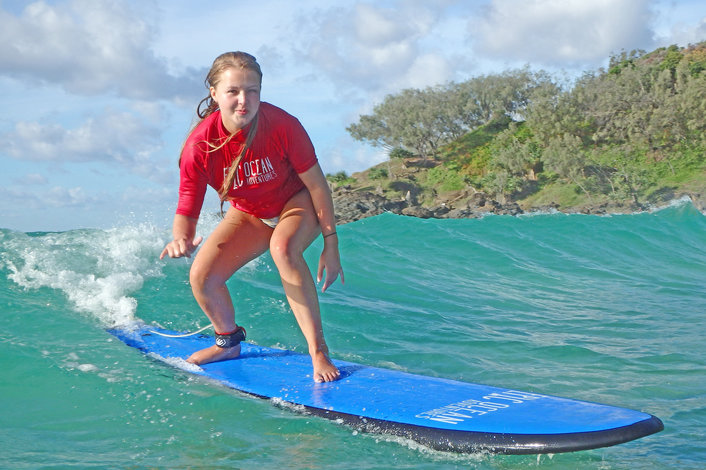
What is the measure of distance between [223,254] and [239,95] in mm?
959

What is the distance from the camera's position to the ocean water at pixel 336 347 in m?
2.73

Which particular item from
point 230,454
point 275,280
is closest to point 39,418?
point 230,454

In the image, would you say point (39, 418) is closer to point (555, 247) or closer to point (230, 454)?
point (230, 454)

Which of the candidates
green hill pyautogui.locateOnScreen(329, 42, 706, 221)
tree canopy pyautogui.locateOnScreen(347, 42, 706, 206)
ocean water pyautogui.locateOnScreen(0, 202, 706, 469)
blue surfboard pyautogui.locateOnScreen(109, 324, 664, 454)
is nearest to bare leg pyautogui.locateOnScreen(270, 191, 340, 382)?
blue surfboard pyautogui.locateOnScreen(109, 324, 664, 454)

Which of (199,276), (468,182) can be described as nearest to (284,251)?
(199,276)

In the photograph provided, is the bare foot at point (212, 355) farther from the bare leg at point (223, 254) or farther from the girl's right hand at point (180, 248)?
the girl's right hand at point (180, 248)

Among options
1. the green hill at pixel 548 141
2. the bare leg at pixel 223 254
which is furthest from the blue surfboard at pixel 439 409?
the green hill at pixel 548 141

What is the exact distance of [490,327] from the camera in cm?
583

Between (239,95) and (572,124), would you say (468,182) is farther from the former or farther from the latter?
(239,95)

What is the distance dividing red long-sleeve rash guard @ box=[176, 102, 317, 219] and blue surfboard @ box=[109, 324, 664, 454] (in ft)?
3.32

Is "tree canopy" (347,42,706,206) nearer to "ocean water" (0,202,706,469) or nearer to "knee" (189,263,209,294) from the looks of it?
"ocean water" (0,202,706,469)

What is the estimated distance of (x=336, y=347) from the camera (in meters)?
4.89

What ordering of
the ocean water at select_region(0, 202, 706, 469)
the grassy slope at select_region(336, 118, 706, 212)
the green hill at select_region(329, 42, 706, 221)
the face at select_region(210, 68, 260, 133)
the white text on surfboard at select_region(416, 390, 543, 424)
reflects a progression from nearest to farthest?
the ocean water at select_region(0, 202, 706, 469), the white text on surfboard at select_region(416, 390, 543, 424), the face at select_region(210, 68, 260, 133), the grassy slope at select_region(336, 118, 706, 212), the green hill at select_region(329, 42, 706, 221)

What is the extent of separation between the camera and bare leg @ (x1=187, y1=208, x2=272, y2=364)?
3680mm
